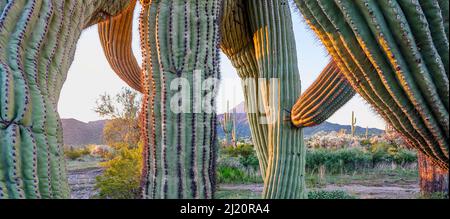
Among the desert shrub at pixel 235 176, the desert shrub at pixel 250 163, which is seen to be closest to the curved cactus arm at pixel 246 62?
the desert shrub at pixel 235 176

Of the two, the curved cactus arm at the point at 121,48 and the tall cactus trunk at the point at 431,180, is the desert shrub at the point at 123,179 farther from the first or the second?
the tall cactus trunk at the point at 431,180

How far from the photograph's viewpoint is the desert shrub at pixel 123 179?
7545 millimetres

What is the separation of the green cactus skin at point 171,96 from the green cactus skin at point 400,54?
1.31 meters

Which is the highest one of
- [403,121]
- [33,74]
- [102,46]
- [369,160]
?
[102,46]

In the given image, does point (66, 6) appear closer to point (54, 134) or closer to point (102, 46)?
point (54, 134)

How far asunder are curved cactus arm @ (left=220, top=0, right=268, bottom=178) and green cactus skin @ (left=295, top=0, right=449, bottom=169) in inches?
115

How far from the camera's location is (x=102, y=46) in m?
6.62

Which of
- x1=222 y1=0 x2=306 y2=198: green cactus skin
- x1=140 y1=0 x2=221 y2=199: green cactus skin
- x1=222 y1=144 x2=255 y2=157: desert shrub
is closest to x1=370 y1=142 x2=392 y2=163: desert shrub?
x1=222 y1=144 x2=255 y2=157: desert shrub

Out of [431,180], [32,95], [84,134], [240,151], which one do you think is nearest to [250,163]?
[240,151]

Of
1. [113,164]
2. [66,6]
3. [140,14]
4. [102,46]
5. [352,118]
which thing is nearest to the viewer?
[66,6]

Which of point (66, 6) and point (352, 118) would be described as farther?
point (352, 118)

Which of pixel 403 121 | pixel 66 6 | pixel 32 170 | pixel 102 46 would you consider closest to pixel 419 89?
pixel 403 121

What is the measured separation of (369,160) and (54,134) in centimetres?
1287

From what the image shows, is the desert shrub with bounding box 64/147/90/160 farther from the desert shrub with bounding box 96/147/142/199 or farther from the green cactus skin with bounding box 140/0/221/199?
the green cactus skin with bounding box 140/0/221/199
